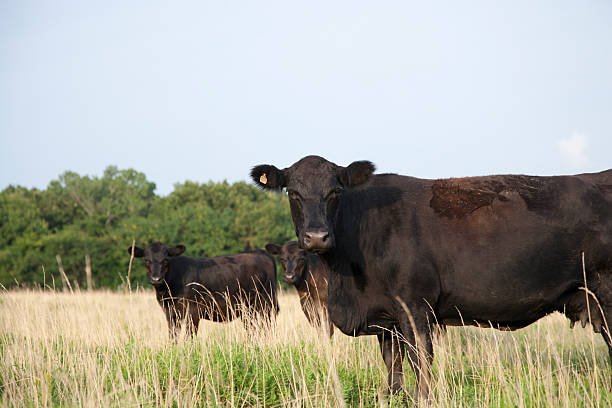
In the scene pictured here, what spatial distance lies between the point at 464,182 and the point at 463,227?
0.60 metres

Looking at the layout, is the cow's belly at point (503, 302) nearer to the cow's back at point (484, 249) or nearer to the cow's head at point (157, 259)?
the cow's back at point (484, 249)

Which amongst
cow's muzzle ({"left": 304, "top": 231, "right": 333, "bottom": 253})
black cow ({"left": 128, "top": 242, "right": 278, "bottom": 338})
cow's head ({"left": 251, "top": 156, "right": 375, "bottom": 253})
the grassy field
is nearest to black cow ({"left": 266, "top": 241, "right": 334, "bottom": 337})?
black cow ({"left": 128, "top": 242, "right": 278, "bottom": 338})

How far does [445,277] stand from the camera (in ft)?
19.1

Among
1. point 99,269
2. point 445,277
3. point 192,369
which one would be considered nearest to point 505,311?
point 445,277

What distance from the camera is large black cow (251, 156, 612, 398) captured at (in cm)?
579

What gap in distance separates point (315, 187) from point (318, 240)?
696 millimetres

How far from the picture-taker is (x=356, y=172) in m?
6.04

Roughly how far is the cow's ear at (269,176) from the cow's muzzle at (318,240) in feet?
3.58

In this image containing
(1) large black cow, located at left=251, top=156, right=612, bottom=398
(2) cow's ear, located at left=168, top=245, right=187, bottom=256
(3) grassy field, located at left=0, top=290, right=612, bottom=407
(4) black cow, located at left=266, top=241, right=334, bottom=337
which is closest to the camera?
(3) grassy field, located at left=0, top=290, right=612, bottom=407

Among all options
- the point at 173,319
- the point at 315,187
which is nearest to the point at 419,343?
the point at 315,187

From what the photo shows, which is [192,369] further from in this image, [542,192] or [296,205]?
[542,192]

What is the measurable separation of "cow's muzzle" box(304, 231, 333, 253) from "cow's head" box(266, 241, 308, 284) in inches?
290

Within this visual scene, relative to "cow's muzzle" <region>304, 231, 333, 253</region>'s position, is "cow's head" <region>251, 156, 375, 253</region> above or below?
above

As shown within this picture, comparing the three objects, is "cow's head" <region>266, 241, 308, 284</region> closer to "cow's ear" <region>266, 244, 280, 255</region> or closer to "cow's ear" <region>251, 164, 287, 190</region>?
"cow's ear" <region>266, 244, 280, 255</region>
